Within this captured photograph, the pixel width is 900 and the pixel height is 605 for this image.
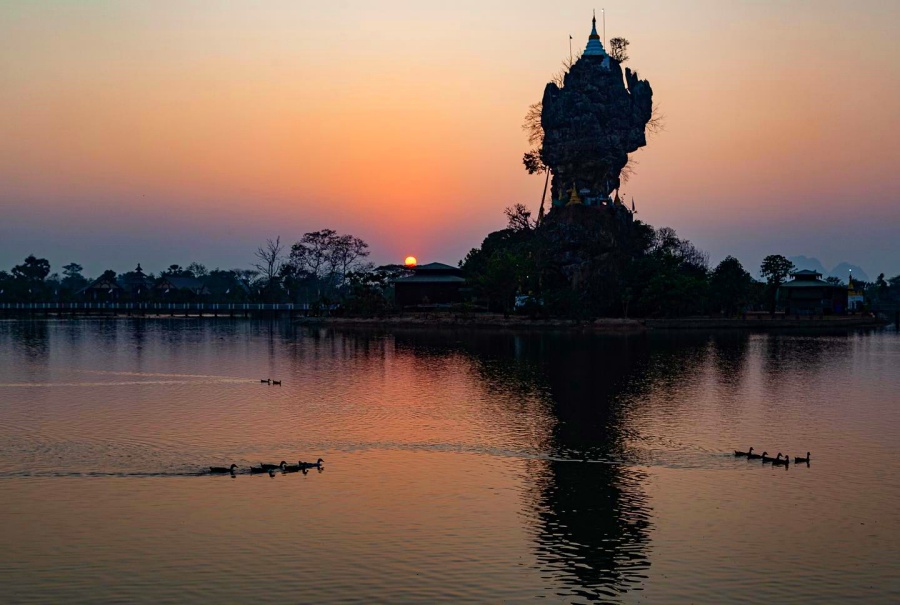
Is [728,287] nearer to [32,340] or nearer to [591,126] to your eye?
[591,126]

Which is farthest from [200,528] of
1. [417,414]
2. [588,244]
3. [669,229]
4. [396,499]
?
[669,229]

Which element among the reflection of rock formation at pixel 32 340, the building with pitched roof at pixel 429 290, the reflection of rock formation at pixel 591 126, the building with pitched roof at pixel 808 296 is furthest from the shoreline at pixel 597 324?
the reflection of rock formation at pixel 32 340

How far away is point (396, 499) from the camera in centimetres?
2878

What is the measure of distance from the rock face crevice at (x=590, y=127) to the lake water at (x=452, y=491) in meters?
74.2

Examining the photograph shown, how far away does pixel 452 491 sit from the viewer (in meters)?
29.7

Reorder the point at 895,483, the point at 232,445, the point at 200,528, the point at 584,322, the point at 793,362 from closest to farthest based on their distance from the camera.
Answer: the point at 200,528
the point at 895,483
the point at 232,445
the point at 793,362
the point at 584,322

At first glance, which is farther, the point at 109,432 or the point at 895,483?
the point at 109,432

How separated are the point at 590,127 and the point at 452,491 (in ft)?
360

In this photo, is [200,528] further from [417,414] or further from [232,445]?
[417,414]

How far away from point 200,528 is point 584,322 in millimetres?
93702

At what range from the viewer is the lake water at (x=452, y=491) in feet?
70.2

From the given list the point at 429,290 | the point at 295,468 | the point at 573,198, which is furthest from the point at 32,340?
the point at 295,468

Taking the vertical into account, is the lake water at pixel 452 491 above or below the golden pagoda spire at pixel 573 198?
below

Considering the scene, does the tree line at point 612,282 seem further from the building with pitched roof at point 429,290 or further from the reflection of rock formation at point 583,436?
the reflection of rock formation at point 583,436
